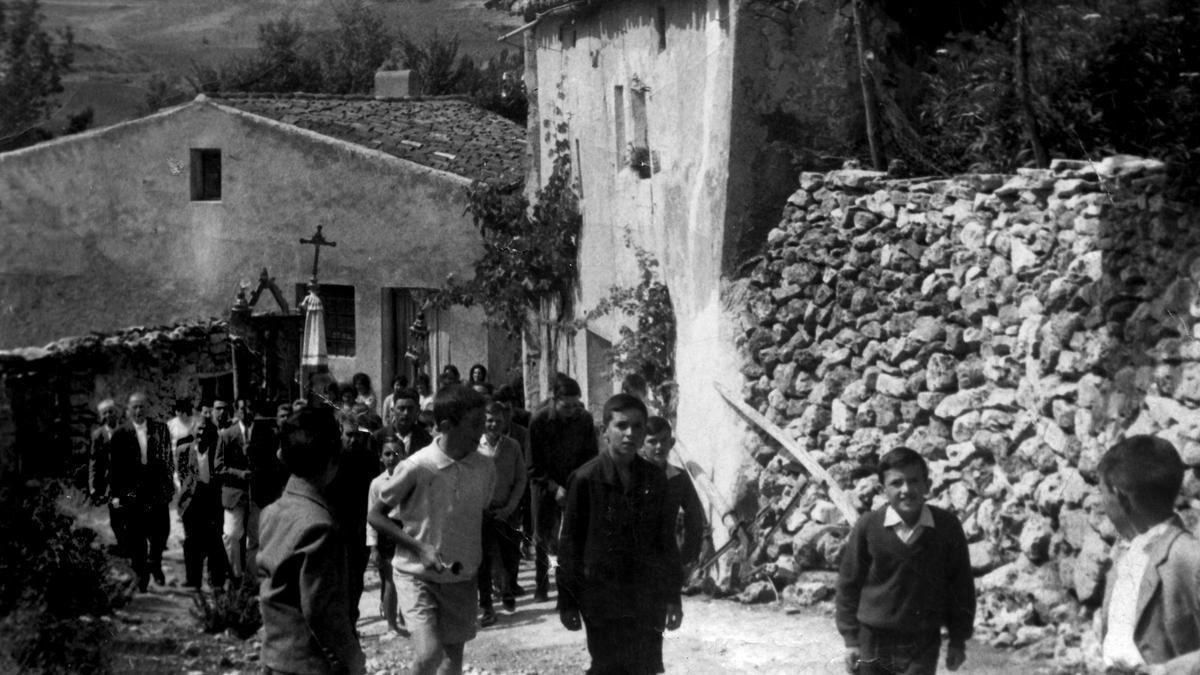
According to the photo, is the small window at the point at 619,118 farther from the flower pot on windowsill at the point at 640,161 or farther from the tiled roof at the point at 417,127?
the tiled roof at the point at 417,127

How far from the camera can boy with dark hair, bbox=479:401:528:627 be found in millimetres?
9398

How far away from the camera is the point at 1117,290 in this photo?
25.7 feet

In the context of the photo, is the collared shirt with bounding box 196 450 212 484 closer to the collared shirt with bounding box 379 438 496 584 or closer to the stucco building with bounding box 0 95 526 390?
the collared shirt with bounding box 379 438 496 584

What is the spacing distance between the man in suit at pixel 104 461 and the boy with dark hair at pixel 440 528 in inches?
130

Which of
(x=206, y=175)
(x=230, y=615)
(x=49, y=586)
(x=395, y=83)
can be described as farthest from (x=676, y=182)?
(x=395, y=83)

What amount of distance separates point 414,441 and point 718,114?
326 cm

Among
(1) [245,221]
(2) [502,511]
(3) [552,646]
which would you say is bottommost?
(3) [552,646]

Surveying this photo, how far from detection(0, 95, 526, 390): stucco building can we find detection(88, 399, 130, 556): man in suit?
952 cm

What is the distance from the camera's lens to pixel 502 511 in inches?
364

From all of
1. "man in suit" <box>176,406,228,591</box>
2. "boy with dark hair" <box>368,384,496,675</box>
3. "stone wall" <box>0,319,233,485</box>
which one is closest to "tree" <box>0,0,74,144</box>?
"stone wall" <box>0,319,233,485</box>

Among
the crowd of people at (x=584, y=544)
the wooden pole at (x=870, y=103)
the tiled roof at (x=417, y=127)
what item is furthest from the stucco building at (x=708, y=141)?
the tiled roof at (x=417, y=127)

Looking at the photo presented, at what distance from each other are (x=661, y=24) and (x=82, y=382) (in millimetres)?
5861

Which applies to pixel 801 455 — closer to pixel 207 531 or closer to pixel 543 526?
pixel 543 526

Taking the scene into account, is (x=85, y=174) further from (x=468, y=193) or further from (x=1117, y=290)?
(x=1117, y=290)
